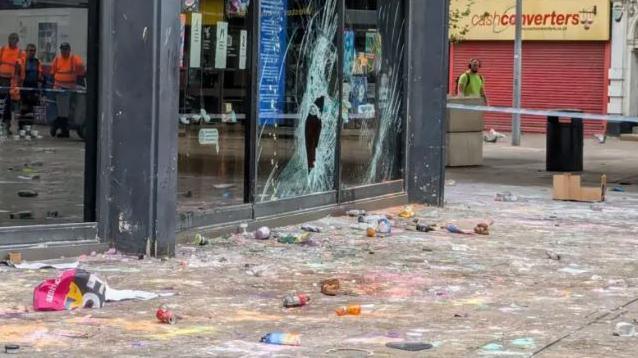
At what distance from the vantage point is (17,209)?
840 cm

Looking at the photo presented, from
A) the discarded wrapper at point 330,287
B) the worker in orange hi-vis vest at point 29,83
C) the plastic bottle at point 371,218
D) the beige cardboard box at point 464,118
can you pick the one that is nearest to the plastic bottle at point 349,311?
the discarded wrapper at point 330,287

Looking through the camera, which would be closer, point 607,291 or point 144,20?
point 607,291

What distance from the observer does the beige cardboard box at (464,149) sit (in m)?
18.8

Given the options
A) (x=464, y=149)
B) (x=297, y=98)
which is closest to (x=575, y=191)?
(x=297, y=98)

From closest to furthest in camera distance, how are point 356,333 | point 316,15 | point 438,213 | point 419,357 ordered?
point 419,357 → point 356,333 → point 316,15 → point 438,213

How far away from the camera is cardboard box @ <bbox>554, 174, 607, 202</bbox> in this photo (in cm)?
1382

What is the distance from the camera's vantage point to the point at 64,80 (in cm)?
863

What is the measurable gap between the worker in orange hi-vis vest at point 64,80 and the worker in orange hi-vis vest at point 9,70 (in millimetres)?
331

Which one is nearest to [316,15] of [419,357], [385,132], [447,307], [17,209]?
[385,132]

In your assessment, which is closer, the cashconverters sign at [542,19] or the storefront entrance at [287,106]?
the storefront entrance at [287,106]

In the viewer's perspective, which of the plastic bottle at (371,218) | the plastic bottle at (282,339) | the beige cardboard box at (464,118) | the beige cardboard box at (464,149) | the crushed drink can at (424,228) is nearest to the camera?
the plastic bottle at (282,339)

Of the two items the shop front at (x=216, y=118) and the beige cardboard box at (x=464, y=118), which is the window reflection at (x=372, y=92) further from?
the beige cardboard box at (x=464, y=118)

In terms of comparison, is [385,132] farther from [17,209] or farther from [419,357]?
[419,357]

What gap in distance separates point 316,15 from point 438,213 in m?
2.76
